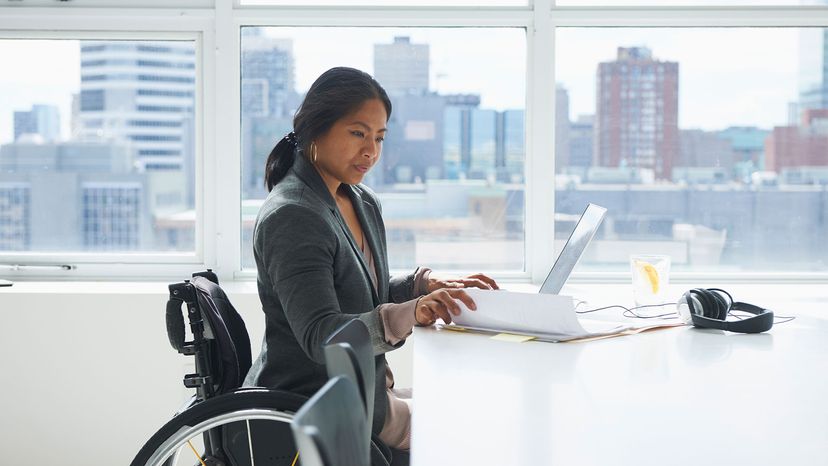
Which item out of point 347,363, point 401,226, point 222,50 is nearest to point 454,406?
point 347,363

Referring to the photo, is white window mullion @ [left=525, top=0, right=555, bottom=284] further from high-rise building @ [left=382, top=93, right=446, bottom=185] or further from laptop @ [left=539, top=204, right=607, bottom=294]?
laptop @ [left=539, top=204, right=607, bottom=294]

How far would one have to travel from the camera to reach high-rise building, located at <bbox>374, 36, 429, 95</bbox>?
3.22 m

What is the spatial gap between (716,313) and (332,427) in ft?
4.56

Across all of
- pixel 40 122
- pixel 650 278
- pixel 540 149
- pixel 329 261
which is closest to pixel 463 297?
pixel 329 261

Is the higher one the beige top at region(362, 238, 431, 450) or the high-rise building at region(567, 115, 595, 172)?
the high-rise building at region(567, 115, 595, 172)

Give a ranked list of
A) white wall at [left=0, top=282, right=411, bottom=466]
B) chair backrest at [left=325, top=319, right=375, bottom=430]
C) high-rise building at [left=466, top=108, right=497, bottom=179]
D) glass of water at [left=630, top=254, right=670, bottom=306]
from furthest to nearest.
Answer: high-rise building at [left=466, top=108, right=497, bottom=179], white wall at [left=0, top=282, right=411, bottom=466], glass of water at [left=630, top=254, right=670, bottom=306], chair backrest at [left=325, top=319, right=375, bottom=430]

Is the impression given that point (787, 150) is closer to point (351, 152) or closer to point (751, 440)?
point (351, 152)

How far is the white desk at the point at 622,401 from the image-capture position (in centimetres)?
99

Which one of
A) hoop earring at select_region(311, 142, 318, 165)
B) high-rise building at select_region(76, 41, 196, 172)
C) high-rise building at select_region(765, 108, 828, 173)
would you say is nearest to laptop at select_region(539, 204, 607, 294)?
hoop earring at select_region(311, 142, 318, 165)

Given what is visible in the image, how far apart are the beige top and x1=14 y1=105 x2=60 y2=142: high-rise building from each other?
1731 millimetres

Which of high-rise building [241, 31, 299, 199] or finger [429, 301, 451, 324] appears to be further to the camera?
high-rise building [241, 31, 299, 199]

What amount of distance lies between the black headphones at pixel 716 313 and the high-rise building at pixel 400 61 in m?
1.58

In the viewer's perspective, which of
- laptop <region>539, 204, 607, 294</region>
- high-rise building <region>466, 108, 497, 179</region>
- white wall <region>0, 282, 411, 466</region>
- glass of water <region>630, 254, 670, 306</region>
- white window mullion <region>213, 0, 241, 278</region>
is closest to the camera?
laptop <region>539, 204, 607, 294</region>

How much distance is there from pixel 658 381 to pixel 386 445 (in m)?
0.67
